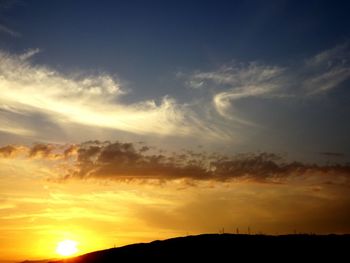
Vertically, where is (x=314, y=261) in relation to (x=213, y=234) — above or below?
below

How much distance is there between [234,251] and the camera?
5428 cm

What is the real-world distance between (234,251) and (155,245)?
1140 centimetres

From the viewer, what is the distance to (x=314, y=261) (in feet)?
161

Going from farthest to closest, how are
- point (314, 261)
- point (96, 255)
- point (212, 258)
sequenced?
point (96, 255) → point (212, 258) → point (314, 261)

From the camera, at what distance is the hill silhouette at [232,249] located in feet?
169

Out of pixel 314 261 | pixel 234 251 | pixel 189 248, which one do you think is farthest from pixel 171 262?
pixel 314 261

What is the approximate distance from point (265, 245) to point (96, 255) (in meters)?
22.5

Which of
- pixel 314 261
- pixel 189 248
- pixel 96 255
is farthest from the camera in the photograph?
pixel 96 255

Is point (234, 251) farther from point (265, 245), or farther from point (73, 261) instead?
point (73, 261)

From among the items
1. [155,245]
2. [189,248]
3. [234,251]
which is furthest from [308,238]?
[155,245]

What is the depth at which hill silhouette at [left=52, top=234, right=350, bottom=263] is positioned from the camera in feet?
169

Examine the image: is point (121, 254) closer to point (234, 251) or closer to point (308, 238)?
point (234, 251)

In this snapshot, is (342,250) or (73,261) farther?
(73,261)

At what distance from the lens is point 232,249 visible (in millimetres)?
54844
